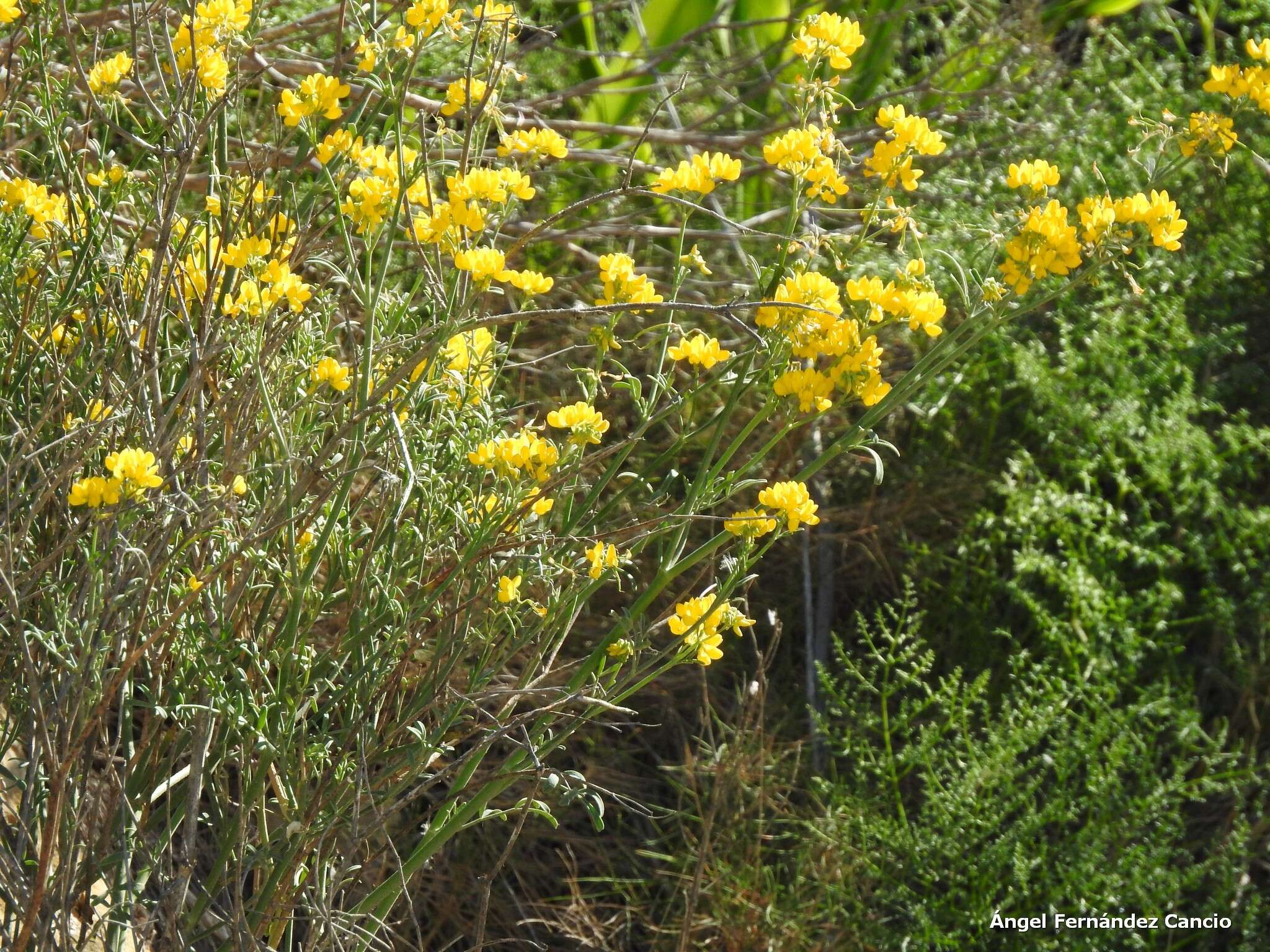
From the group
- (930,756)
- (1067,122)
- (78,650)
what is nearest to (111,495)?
(78,650)

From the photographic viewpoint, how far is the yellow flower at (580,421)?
1315 mm

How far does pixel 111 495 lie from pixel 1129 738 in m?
2.00

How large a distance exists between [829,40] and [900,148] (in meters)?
0.15

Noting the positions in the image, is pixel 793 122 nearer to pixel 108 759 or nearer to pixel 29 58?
pixel 29 58

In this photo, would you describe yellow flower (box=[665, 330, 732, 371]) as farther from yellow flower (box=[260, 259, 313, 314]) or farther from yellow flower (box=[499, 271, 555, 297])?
yellow flower (box=[260, 259, 313, 314])

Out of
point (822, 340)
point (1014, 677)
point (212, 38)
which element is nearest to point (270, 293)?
point (212, 38)

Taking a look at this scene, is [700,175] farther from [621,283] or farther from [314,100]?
[314,100]

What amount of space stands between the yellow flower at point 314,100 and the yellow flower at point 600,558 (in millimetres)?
544

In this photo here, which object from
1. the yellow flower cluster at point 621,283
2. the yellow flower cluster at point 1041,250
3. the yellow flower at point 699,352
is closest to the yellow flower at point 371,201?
the yellow flower cluster at point 621,283

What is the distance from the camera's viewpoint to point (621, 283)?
4.47 ft

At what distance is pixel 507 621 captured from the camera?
1.46m

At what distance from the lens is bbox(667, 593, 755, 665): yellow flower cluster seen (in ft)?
4.29

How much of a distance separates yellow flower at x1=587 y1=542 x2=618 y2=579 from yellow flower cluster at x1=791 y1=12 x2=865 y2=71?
604 millimetres

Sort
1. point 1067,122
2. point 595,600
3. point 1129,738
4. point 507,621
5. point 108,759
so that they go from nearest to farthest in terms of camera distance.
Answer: point 108,759 < point 507,621 < point 1129,738 < point 595,600 < point 1067,122
